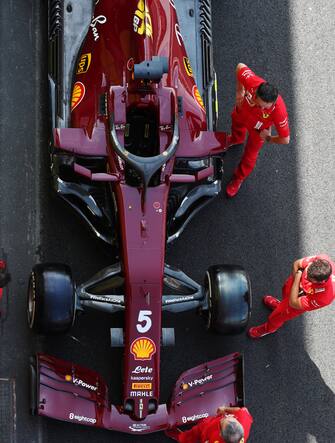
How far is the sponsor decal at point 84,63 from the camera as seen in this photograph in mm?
6637

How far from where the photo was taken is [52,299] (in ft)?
19.6

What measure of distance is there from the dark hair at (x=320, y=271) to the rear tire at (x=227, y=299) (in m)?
0.63

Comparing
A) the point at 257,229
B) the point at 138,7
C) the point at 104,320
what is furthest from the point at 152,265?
the point at 138,7

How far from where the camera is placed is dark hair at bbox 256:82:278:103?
236 inches

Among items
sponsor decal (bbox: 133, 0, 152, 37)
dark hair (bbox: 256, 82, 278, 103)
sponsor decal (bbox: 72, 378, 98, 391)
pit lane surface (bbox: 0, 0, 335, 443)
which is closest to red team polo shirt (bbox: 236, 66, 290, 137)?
dark hair (bbox: 256, 82, 278, 103)

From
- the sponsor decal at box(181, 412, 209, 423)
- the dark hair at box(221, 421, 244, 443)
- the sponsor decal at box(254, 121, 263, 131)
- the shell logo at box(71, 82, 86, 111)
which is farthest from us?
the shell logo at box(71, 82, 86, 111)

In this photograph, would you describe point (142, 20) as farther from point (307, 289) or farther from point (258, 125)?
point (307, 289)

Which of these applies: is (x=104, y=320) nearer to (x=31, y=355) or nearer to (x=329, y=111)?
(x=31, y=355)

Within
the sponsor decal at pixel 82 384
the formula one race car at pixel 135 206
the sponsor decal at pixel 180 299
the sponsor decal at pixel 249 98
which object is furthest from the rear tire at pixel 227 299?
the sponsor decal at pixel 249 98

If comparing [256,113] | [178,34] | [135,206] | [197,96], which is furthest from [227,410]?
[178,34]

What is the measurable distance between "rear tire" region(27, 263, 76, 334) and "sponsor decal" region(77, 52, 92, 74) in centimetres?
169

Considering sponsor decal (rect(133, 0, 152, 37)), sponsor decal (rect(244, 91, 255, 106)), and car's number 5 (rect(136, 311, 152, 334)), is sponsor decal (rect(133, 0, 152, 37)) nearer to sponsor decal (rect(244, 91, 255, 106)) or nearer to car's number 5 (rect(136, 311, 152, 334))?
sponsor decal (rect(244, 91, 255, 106))

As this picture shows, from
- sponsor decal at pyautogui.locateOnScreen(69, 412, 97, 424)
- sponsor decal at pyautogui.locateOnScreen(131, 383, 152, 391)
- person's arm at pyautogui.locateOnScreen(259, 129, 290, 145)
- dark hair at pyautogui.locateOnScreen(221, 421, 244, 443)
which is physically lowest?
sponsor decal at pyautogui.locateOnScreen(69, 412, 97, 424)

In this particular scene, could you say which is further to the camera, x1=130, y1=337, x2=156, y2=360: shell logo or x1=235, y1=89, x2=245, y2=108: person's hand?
x1=235, y1=89, x2=245, y2=108: person's hand
